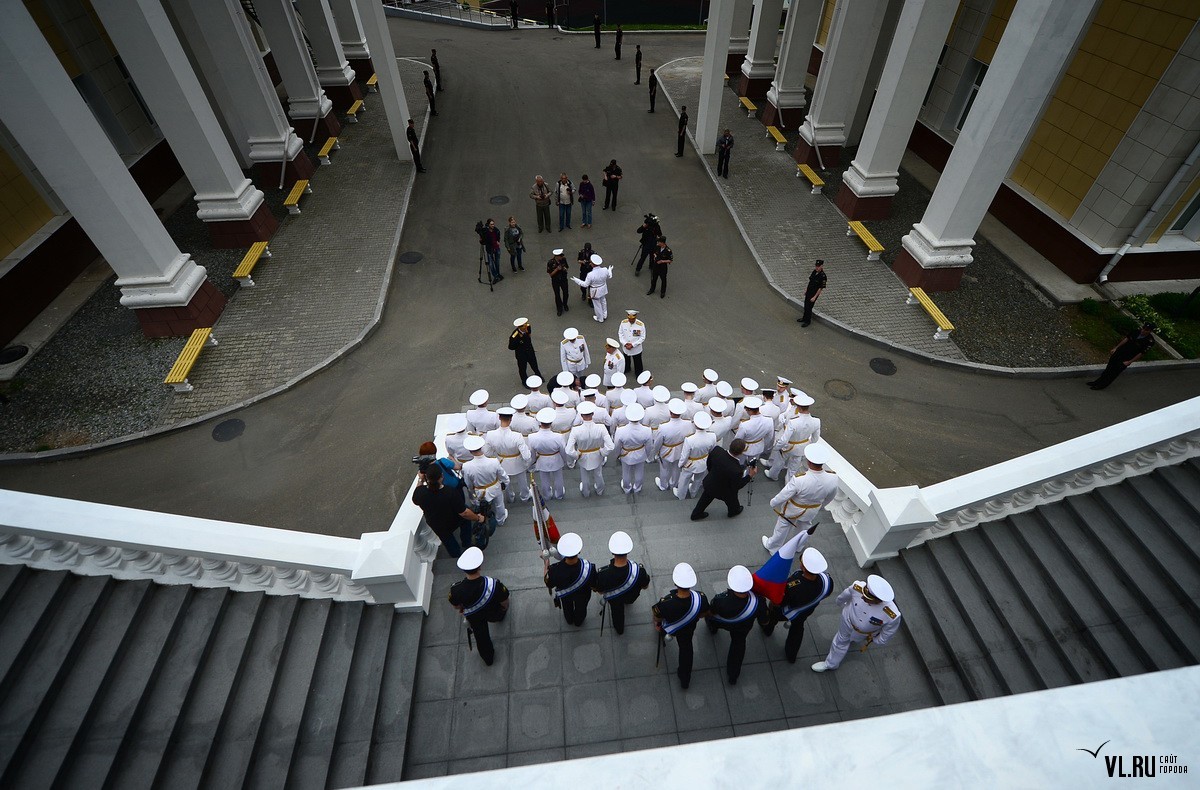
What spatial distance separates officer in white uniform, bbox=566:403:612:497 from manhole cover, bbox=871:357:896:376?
6782 mm

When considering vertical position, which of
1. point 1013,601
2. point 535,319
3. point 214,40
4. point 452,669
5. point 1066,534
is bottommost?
point 535,319

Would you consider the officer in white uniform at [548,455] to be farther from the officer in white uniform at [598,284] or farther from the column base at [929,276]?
the column base at [929,276]

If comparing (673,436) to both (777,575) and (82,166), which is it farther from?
(82,166)

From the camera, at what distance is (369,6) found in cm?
1526

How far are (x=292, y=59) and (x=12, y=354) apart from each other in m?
12.4

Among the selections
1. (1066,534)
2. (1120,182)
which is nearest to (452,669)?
(1066,534)

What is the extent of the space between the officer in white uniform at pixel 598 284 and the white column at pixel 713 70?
9867 millimetres

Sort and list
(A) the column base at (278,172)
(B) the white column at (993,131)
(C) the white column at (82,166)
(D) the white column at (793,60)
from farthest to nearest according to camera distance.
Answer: (D) the white column at (793,60), (A) the column base at (278,172), (B) the white column at (993,131), (C) the white column at (82,166)

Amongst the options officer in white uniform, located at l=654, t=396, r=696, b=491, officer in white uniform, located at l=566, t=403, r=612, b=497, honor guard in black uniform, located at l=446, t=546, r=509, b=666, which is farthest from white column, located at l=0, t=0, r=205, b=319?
officer in white uniform, located at l=654, t=396, r=696, b=491

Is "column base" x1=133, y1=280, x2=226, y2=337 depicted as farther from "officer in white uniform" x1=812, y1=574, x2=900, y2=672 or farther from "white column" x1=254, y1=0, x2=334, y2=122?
"officer in white uniform" x1=812, y1=574, x2=900, y2=672

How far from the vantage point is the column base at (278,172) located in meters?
16.7

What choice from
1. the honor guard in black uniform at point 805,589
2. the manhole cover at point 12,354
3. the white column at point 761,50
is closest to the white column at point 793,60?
the white column at point 761,50

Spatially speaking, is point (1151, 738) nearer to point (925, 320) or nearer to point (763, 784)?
point (763, 784)

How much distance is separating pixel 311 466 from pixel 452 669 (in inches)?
203
